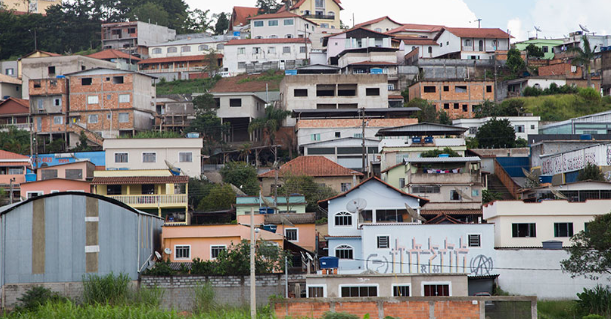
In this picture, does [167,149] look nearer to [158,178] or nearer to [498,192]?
[158,178]

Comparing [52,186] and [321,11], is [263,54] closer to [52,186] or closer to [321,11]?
[321,11]

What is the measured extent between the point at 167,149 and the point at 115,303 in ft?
77.5

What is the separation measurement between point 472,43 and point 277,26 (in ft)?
76.4

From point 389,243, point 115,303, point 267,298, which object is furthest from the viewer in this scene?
point 389,243

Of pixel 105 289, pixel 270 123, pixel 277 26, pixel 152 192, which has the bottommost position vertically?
pixel 105 289

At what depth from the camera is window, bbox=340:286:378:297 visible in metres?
35.2

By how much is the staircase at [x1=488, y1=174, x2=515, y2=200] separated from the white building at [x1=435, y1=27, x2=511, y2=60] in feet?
89.1

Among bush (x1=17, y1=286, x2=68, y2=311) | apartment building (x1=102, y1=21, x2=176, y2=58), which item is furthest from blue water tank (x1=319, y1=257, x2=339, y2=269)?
apartment building (x1=102, y1=21, x2=176, y2=58)

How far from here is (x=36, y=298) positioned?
33438mm

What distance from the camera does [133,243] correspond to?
36500 mm

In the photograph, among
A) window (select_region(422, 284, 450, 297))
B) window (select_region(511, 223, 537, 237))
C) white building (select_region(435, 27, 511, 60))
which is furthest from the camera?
white building (select_region(435, 27, 511, 60))

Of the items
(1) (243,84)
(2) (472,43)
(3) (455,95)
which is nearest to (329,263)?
(3) (455,95)

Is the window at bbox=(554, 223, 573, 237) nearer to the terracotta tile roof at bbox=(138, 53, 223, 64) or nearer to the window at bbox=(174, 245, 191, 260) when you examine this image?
the window at bbox=(174, 245, 191, 260)

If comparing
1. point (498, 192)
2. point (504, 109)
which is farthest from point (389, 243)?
point (504, 109)
